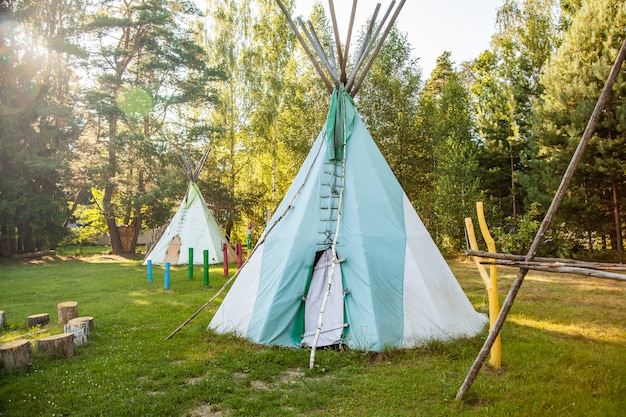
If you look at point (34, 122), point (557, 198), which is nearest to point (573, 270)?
point (557, 198)

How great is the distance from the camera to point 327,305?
5234 mm

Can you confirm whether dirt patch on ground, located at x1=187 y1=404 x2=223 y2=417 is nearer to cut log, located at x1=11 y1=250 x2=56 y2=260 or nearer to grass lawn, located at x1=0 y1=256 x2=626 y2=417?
grass lawn, located at x1=0 y1=256 x2=626 y2=417

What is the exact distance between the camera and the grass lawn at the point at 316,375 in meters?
3.56

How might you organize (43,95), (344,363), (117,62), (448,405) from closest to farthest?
(448,405), (344,363), (43,95), (117,62)

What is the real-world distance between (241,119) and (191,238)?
279 inches

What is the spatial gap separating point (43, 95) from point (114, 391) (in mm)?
16605

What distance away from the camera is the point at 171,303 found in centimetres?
809

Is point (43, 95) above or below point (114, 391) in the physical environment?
above

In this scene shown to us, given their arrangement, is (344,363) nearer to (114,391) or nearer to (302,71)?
(114,391)

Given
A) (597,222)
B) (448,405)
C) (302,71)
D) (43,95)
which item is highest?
(302,71)

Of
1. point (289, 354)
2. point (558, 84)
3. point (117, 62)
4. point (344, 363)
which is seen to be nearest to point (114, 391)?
point (289, 354)

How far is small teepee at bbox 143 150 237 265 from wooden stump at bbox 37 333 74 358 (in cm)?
949

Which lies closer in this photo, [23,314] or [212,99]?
[23,314]

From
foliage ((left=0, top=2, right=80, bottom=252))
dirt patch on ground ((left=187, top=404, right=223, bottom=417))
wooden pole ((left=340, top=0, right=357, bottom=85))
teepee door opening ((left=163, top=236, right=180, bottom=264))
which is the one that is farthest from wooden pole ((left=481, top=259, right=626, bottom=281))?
foliage ((left=0, top=2, right=80, bottom=252))
